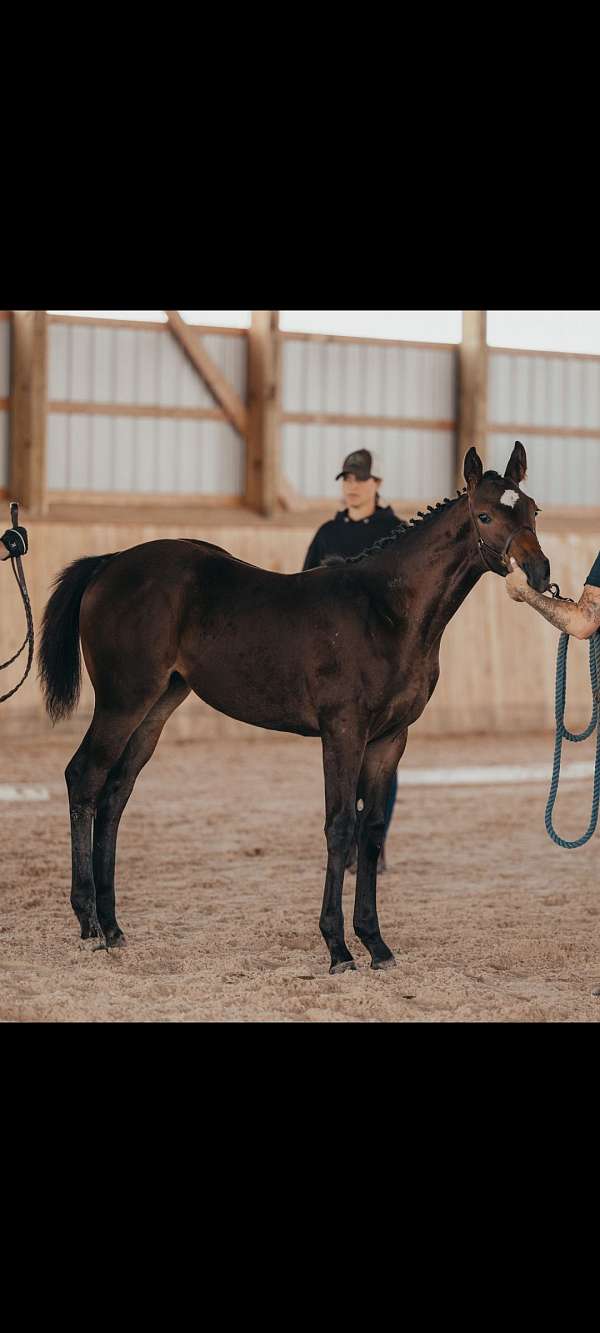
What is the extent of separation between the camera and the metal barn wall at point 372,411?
13.2 metres

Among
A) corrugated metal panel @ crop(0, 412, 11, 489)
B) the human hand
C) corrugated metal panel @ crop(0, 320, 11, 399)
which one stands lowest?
the human hand

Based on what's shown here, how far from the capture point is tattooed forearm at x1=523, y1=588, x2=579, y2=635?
398 cm

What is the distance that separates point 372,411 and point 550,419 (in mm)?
1998

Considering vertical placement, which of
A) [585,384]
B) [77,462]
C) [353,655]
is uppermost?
[585,384]

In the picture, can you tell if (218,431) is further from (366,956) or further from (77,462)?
(366,956)

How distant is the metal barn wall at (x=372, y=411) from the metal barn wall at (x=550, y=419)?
1.65 ft

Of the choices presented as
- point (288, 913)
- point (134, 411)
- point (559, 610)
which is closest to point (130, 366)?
point (134, 411)

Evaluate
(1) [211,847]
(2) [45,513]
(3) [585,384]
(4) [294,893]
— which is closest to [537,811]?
(1) [211,847]

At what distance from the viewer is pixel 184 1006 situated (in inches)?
153

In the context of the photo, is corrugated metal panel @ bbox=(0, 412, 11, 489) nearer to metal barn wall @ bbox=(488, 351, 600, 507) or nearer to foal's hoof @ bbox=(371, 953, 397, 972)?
metal barn wall @ bbox=(488, 351, 600, 507)

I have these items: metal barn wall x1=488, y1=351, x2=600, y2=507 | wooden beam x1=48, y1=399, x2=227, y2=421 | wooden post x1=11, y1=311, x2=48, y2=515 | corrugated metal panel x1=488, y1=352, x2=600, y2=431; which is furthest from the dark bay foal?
corrugated metal panel x1=488, y1=352, x2=600, y2=431

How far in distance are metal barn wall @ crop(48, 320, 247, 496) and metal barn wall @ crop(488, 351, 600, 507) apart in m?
2.78

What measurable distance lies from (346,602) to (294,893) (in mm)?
1710

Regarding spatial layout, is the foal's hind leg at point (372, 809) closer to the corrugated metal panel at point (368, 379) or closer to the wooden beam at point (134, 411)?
the wooden beam at point (134, 411)
